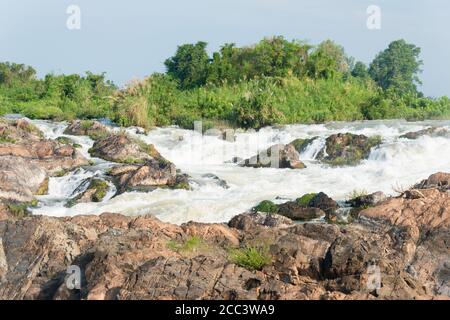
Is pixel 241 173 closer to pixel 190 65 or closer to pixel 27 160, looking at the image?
pixel 27 160

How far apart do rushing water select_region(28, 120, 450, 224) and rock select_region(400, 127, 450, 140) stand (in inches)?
14.6

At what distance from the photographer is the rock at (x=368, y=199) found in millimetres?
14633

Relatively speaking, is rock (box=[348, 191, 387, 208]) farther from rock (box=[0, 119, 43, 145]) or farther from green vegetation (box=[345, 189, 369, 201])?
rock (box=[0, 119, 43, 145])

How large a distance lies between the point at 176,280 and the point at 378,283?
6.23 feet

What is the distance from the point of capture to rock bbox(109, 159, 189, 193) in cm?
1722

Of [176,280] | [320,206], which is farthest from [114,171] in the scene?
[176,280]

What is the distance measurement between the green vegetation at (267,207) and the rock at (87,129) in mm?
9684

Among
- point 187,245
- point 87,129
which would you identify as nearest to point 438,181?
point 187,245

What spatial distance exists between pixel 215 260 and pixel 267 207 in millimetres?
8316


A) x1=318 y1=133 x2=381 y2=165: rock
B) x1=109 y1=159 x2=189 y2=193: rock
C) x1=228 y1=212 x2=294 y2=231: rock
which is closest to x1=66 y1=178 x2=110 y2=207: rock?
x1=109 y1=159 x2=189 y2=193: rock

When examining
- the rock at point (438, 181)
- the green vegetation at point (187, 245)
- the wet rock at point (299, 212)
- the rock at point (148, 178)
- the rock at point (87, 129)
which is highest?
the rock at point (87, 129)

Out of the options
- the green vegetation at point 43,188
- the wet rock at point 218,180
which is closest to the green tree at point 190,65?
the wet rock at point 218,180

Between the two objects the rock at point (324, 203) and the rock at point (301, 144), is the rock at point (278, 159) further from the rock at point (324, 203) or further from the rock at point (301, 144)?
the rock at point (324, 203)
